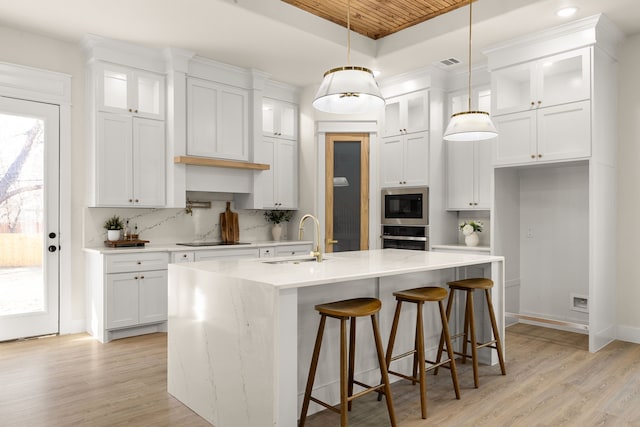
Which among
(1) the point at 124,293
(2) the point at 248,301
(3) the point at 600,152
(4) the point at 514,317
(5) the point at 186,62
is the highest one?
(5) the point at 186,62

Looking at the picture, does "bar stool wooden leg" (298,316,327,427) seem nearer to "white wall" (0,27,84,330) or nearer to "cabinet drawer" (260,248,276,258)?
"cabinet drawer" (260,248,276,258)

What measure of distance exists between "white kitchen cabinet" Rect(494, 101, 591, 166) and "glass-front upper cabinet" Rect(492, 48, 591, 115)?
0.26 feet

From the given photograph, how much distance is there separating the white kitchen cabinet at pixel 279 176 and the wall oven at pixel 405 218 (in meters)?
1.26

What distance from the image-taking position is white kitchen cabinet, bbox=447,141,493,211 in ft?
17.3

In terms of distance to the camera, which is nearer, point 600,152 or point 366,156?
point 600,152

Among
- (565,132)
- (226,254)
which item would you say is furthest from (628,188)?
(226,254)

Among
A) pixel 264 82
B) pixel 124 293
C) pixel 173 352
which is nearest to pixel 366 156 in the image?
pixel 264 82

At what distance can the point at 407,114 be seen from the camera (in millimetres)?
5746

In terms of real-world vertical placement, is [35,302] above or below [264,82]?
below

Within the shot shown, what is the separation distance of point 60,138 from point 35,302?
1635mm

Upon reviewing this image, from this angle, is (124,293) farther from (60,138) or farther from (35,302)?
(60,138)

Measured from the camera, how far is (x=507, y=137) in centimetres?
470

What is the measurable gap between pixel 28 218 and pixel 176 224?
58.6 inches

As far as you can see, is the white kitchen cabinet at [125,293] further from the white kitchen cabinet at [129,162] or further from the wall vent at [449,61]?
the wall vent at [449,61]
